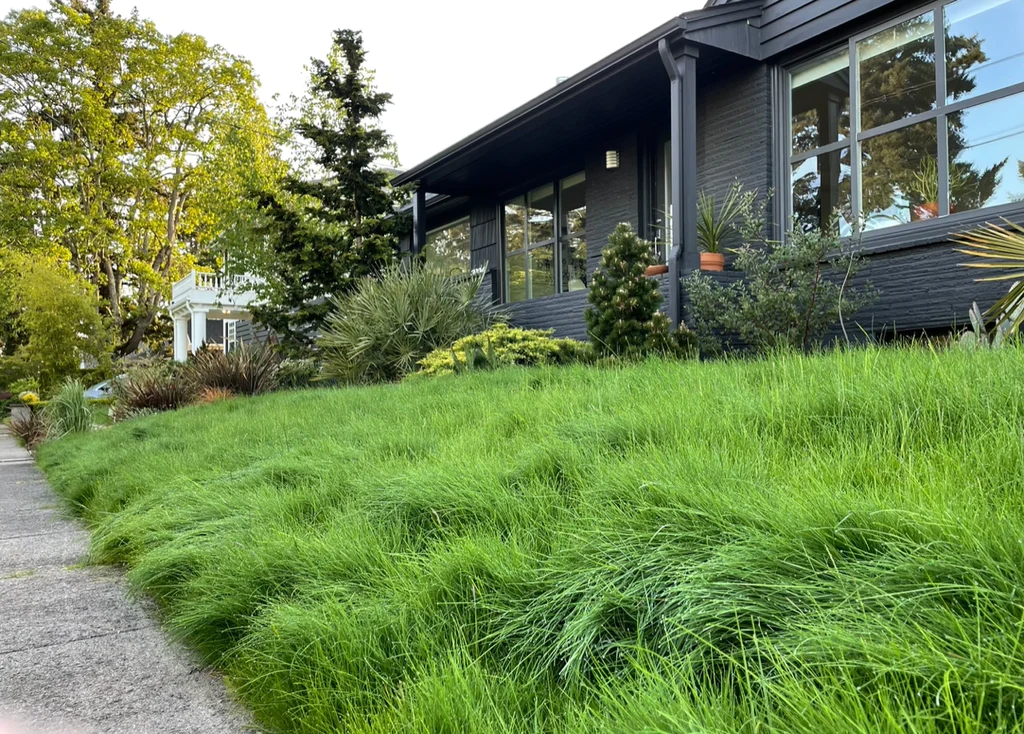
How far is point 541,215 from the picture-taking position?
12305 mm

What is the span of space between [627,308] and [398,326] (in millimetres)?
3498

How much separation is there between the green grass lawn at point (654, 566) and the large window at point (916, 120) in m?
3.86

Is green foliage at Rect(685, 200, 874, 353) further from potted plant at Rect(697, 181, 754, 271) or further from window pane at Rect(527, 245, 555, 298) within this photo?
window pane at Rect(527, 245, 555, 298)

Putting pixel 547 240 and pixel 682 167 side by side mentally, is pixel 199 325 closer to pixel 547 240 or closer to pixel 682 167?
pixel 547 240

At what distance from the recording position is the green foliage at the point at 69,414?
900 centimetres

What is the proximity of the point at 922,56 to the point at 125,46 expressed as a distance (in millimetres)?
23417

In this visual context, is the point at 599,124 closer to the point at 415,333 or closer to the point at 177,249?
the point at 415,333

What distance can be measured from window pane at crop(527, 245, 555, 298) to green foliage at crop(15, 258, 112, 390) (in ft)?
34.2

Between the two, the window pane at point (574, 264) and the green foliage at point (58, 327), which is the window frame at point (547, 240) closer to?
the window pane at point (574, 264)

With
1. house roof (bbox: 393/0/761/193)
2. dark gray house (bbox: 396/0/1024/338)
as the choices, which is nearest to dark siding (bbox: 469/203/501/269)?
house roof (bbox: 393/0/761/193)

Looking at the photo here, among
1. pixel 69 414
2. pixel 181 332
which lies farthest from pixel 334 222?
pixel 181 332

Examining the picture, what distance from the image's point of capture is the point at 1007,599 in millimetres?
1152

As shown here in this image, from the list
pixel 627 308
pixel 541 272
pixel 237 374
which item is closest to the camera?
pixel 627 308

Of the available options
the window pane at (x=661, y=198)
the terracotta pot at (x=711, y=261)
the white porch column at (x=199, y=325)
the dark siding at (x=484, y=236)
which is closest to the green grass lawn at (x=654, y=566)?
the terracotta pot at (x=711, y=261)
